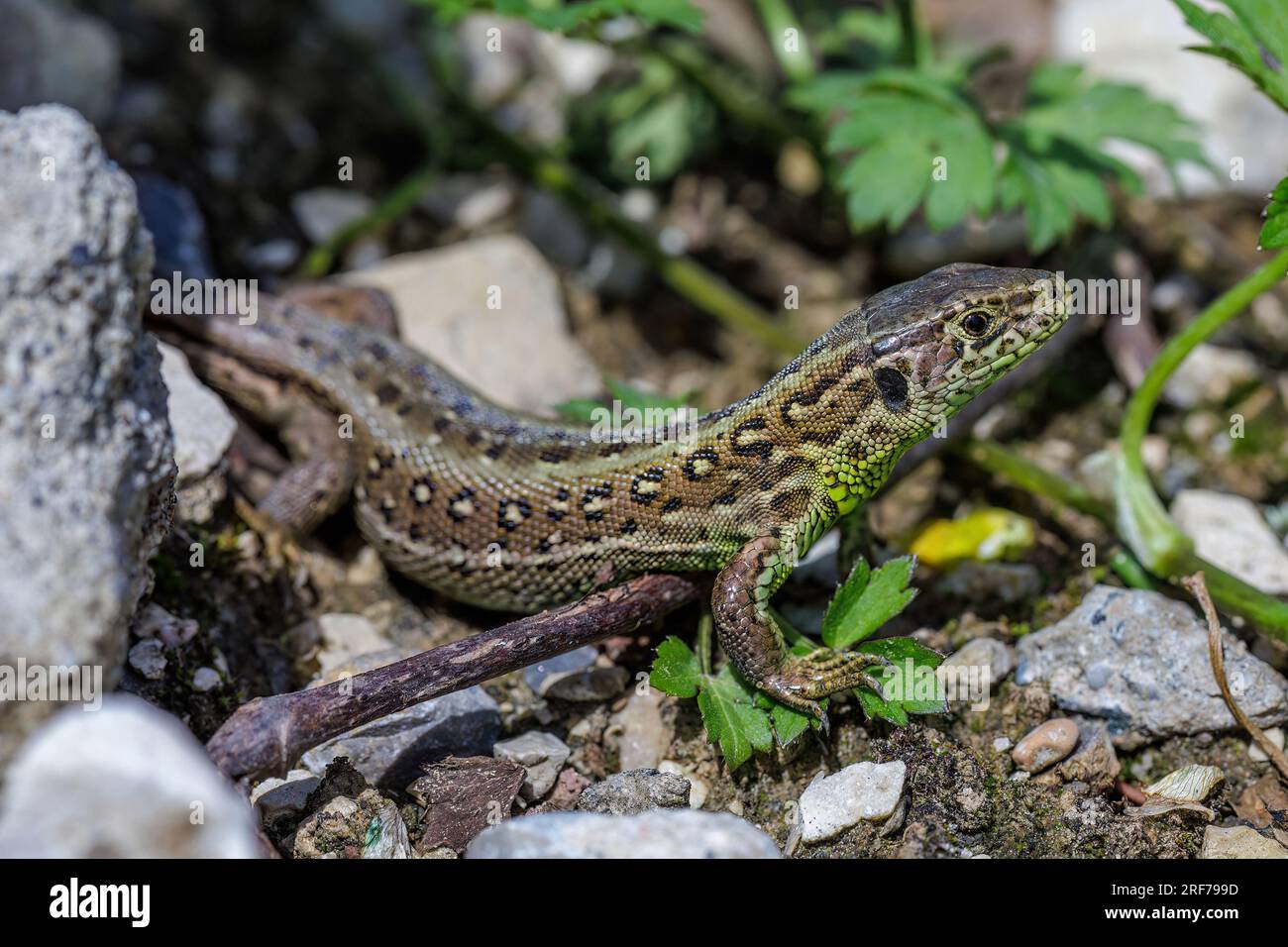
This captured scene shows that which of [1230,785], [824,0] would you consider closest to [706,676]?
[1230,785]

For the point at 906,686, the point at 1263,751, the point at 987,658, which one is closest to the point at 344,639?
the point at 906,686

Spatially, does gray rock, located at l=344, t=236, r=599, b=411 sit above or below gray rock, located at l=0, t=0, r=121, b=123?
below

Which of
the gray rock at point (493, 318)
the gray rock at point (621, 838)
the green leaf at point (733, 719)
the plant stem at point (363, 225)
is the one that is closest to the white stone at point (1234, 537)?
the green leaf at point (733, 719)

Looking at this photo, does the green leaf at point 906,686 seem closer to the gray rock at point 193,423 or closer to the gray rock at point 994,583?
the gray rock at point 994,583

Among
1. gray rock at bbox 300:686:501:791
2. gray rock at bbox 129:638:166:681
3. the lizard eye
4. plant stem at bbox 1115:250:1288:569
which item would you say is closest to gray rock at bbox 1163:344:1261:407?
plant stem at bbox 1115:250:1288:569

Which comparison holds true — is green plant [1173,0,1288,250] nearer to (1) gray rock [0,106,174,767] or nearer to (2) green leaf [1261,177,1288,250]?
A: (2) green leaf [1261,177,1288,250]

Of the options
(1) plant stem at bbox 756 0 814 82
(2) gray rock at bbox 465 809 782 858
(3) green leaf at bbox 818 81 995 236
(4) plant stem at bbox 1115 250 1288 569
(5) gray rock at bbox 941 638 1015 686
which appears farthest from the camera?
(1) plant stem at bbox 756 0 814 82

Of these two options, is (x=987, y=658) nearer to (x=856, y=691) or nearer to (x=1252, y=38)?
(x=856, y=691)
